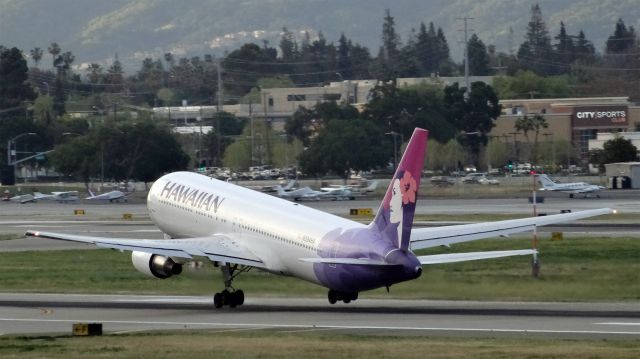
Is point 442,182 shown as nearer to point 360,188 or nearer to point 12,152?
point 360,188

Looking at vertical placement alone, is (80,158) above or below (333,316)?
below

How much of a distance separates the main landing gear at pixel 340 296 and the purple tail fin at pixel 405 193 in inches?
162

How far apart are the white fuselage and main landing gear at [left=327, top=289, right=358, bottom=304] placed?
104cm

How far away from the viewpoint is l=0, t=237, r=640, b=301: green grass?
5234 cm

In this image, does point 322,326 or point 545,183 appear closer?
point 322,326

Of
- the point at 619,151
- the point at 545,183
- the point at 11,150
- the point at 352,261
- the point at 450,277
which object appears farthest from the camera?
the point at 11,150

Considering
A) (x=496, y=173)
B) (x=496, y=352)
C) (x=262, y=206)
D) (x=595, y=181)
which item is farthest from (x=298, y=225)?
(x=496, y=173)

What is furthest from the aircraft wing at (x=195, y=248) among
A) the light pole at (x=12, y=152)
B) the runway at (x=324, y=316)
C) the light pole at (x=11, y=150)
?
the light pole at (x=11, y=150)

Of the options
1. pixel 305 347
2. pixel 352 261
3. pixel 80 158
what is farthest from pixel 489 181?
pixel 305 347

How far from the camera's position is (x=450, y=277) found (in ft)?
181

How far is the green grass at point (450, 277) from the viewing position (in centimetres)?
5234

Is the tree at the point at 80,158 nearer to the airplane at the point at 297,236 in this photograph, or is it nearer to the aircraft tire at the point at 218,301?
the airplane at the point at 297,236

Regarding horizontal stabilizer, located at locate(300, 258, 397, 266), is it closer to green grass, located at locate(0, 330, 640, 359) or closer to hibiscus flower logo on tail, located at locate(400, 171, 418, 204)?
hibiscus flower logo on tail, located at locate(400, 171, 418, 204)

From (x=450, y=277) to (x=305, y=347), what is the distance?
1756 centimetres
